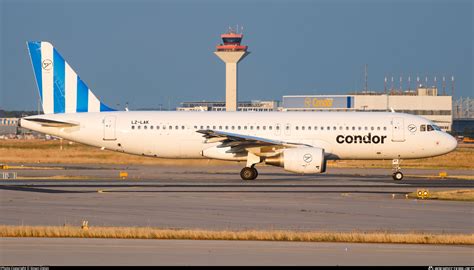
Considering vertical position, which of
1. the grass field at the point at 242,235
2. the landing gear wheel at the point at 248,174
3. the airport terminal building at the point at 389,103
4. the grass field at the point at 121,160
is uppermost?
the airport terminal building at the point at 389,103

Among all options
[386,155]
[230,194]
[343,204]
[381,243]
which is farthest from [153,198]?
[386,155]

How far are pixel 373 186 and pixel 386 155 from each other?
7040mm

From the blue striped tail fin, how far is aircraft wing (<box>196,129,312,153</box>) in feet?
22.6

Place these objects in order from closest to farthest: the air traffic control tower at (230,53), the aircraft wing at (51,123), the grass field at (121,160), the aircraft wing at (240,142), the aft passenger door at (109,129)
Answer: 1. the aircraft wing at (240,142)
2. the aircraft wing at (51,123)
3. the aft passenger door at (109,129)
4. the grass field at (121,160)
5. the air traffic control tower at (230,53)

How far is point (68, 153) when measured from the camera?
59844mm

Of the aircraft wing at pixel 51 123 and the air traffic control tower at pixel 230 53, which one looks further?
the air traffic control tower at pixel 230 53

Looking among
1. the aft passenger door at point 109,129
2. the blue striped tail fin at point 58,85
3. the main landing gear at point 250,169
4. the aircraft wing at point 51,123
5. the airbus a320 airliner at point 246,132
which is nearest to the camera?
the main landing gear at point 250,169

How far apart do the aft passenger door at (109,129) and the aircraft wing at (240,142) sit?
15.5 feet

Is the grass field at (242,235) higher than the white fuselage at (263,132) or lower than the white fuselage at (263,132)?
lower

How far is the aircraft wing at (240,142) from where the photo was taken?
39.4 metres

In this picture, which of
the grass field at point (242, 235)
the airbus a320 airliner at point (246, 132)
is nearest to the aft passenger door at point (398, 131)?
the airbus a320 airliner at point (246, 132)

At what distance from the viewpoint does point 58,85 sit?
4350 centimetres

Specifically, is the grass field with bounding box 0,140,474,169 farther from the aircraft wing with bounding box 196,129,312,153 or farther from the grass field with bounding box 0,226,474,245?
the grass field with bounding box 0,226,474,245

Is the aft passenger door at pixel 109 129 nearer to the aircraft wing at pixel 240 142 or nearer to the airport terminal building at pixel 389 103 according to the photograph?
the aircraft wing at pixel 240 142
